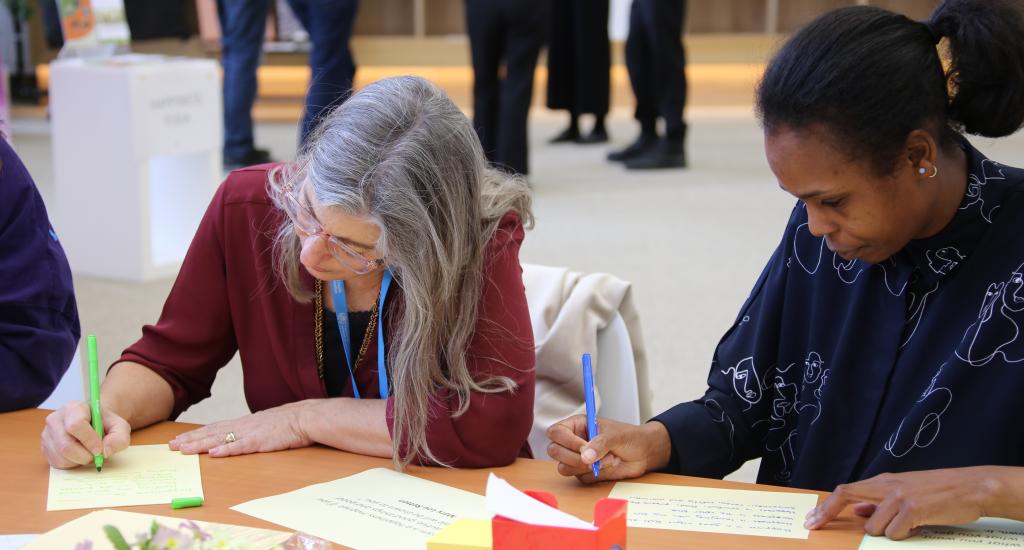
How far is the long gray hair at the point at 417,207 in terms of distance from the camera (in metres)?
1.47

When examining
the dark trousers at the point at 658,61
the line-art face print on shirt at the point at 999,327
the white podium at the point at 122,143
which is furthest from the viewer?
the dark trousers at the point at 658,61

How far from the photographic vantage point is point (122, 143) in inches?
165

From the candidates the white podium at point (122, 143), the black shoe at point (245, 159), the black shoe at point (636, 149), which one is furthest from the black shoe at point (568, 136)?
the white podium at point (122, 143)

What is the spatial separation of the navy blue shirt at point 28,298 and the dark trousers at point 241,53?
4.23 m

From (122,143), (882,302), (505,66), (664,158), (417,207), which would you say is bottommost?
(664,158)

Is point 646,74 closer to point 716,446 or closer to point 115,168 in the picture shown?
point 115,168

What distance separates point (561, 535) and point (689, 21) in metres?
9.11

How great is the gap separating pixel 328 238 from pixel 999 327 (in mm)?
806

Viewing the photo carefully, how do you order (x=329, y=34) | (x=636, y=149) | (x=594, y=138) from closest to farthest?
(x=329, y=34) → (x=636, y=149) → (x=594, y=138)

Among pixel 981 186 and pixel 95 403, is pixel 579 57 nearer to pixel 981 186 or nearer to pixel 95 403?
pixel 981 186

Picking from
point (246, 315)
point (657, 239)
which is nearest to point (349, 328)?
point (246, 315)

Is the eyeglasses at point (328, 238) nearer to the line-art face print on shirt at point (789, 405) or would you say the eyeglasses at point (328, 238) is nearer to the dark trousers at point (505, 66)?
the line-art face print on shirt at point (789, 405)

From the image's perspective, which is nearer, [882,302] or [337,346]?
[882,302]

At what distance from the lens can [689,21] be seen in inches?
383
